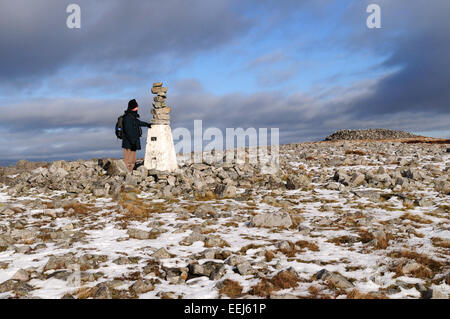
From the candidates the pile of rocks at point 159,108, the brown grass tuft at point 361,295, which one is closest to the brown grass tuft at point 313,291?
the brown grass tuft at point 361,295

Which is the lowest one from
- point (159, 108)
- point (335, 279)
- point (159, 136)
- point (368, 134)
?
point (335, 279)

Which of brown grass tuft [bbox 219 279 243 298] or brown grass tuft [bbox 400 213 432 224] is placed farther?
brown grass tuft [bbox 400 213 432 224]

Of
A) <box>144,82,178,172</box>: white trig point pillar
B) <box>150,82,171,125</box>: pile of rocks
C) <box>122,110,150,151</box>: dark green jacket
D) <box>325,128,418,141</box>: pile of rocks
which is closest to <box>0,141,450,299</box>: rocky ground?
<box>144,82,178,172</box>: white trig point pillar

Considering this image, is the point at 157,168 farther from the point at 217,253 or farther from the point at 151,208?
the point at 217,253

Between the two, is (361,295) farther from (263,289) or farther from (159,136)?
(159,136)

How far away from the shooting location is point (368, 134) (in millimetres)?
70875

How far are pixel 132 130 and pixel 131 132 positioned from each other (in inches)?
4.8

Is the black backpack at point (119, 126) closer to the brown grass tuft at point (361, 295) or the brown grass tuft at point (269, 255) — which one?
the brown grass tuft at point (269, 255)

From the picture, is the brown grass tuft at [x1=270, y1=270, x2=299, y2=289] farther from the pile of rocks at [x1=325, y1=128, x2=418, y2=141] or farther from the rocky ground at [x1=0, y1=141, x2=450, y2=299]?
the pile of rocks at [x1=325, y1=128, x2=418, y2=141]

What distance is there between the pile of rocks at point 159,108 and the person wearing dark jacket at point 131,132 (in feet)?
2.11

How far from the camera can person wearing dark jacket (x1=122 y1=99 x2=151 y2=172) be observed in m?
16.3

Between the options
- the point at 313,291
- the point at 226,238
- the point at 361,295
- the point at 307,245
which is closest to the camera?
the point at 361,295

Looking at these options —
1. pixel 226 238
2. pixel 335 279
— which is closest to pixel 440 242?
pixel 335 279
